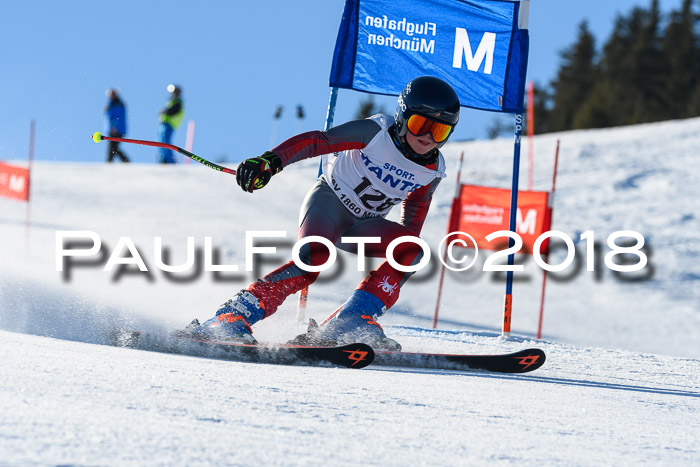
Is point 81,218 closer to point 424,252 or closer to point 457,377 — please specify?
point 424,252

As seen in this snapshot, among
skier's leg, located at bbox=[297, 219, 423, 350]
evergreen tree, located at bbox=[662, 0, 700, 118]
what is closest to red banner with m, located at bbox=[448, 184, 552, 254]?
skier's leg, located at bbox=[297, 219, 423, 350]

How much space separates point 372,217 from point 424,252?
13.4 inches

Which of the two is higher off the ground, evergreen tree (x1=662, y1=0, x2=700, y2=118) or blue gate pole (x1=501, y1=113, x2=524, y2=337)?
evergreen tree (x1=662, y1=0, x2=700, y2=118)

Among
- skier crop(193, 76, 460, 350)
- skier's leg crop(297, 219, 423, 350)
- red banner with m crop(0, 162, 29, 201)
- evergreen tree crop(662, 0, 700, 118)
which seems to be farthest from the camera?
evergreen tree crop(662, 0, 700, 118)

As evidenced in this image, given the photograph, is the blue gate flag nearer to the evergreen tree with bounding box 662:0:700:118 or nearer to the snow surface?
the snow surface

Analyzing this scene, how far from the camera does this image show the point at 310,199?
4141mm

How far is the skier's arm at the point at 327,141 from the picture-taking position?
12.2 ft

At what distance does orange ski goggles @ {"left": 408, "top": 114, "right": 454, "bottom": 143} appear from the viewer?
385 centimetres

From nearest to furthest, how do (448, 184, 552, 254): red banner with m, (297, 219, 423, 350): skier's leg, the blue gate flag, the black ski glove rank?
the black ski glove, (297, 219, 423, 350): skier's leg, the blue gate flag, (448, 184, 552, 254): red banner with m

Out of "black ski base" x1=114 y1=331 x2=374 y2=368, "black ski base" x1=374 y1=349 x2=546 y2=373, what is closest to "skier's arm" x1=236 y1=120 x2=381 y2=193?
"black ski base" x1=114 y1=331 x2=374 y2=368

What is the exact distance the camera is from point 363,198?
4113mm

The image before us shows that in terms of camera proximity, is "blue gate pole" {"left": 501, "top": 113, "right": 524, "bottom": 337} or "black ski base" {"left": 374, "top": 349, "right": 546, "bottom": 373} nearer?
"black ski base" {"left": 374, "top": 349, "right": 546, "bottom": 373}

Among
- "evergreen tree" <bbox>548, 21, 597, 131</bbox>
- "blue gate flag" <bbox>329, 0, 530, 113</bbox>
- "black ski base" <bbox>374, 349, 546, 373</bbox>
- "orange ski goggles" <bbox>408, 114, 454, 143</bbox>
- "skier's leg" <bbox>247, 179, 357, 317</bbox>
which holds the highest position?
"evergreen tree" <bbox>548, 21, 597, 131</bbox>

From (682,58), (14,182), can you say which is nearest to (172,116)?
(14,182)
